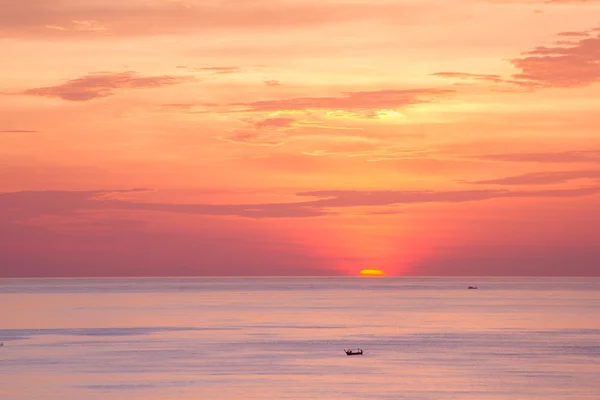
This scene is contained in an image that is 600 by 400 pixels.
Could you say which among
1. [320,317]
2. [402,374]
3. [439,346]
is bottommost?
[320,317]

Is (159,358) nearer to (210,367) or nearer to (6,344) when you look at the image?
(210,367)

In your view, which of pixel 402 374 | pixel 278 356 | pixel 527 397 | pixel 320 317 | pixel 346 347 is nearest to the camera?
pixel 527 397

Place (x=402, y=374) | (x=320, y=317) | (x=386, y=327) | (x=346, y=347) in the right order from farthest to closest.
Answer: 1. (x=320, y=317)
2. (x=386, y=327)
3. (x=346, y=347)
4. (x=402, y=374)

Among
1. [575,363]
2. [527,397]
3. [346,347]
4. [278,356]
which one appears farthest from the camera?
[346,347]

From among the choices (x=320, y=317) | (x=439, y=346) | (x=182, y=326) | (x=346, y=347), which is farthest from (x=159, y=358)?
(x=320, y=317)

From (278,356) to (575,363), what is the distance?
2429 cm

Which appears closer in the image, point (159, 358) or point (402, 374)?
point (402, 374)

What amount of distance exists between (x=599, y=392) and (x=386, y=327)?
67255mm

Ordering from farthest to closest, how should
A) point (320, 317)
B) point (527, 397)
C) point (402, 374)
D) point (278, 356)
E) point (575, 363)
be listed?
point (320, 317) → point (278, 356) → point (575, 363) → point (402, 374) → point (527, 397)

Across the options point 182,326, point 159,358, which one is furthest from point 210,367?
point 182,326

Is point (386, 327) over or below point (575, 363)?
below

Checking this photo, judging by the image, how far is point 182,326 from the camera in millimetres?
129000

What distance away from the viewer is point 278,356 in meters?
84.5

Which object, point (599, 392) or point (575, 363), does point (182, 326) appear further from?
point (599, 392)
